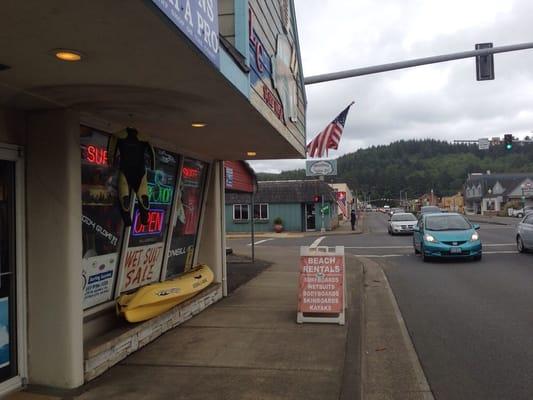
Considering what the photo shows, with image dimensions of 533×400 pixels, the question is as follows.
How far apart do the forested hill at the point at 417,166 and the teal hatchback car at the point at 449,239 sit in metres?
128

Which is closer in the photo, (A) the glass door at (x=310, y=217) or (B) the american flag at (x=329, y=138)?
(B) the american flag at (x=329, y=138)

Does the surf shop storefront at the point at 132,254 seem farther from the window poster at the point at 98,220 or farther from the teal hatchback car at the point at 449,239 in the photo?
the teal hatchback car at the point at 449,239

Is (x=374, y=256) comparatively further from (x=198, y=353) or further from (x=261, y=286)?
(x=198, y=353)

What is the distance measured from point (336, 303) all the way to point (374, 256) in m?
12.3

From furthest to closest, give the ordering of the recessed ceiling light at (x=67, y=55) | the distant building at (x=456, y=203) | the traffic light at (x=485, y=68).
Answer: the distant building at (x=456, y=203)
the traffic light at (x=485, y=68)
the recessed ceiling light at (x=67, y=55)

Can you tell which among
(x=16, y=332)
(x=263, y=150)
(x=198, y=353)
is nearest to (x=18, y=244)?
(x=16, y=332)

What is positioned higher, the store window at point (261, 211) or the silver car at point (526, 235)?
the store window at point (261, 211)

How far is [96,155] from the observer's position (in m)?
6.23

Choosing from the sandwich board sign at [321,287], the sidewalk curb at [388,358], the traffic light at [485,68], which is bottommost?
the sidewalk curb at [388,358]

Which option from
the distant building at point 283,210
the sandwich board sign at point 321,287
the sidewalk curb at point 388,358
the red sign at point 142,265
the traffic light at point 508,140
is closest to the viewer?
the sidewalk curb at point 388,358

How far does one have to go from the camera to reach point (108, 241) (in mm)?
6590

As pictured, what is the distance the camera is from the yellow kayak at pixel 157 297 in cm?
653

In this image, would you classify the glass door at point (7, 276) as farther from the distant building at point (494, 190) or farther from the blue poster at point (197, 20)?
the distant building at point (494, 190)

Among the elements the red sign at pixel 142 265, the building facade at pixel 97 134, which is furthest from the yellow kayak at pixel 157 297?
the red sign at pixel 142 265
